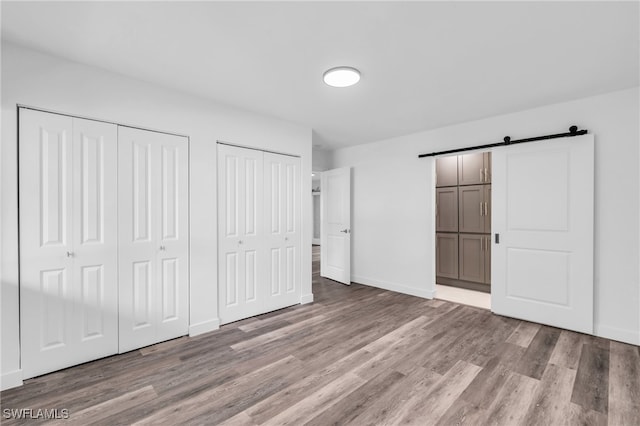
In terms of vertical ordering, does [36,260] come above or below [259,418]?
above

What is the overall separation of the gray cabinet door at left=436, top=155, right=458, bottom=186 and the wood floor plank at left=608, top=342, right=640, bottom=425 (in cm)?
290

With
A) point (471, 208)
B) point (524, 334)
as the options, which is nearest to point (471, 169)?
point (471, 208)

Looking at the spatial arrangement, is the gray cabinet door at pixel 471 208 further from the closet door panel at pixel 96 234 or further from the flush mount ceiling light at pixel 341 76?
the closet door panel at pixel 96 234

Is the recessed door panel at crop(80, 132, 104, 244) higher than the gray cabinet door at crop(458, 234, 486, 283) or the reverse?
higher

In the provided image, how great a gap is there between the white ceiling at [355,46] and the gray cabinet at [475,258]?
7.40ft

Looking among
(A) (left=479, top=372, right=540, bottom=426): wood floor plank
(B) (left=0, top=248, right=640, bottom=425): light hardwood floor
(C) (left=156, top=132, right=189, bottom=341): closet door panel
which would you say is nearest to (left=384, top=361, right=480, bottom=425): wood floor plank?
(B) (left=0, top=248, right=640, bottom=425): light hardwood floor

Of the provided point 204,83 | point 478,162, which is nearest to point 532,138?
point 478,162

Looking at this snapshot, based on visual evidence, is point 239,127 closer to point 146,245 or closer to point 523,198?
point 146,245

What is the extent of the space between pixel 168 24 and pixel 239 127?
1.52 metres

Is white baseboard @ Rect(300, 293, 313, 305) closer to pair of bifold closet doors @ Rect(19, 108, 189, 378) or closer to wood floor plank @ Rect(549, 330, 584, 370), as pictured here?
pair of bifold closet doors @ Rect(19, 108, 189, 378)

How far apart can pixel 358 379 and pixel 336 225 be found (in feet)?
11.0

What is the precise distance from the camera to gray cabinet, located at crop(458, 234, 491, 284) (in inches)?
180

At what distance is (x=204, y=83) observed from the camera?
275cm

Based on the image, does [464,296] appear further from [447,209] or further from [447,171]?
[447,171]
